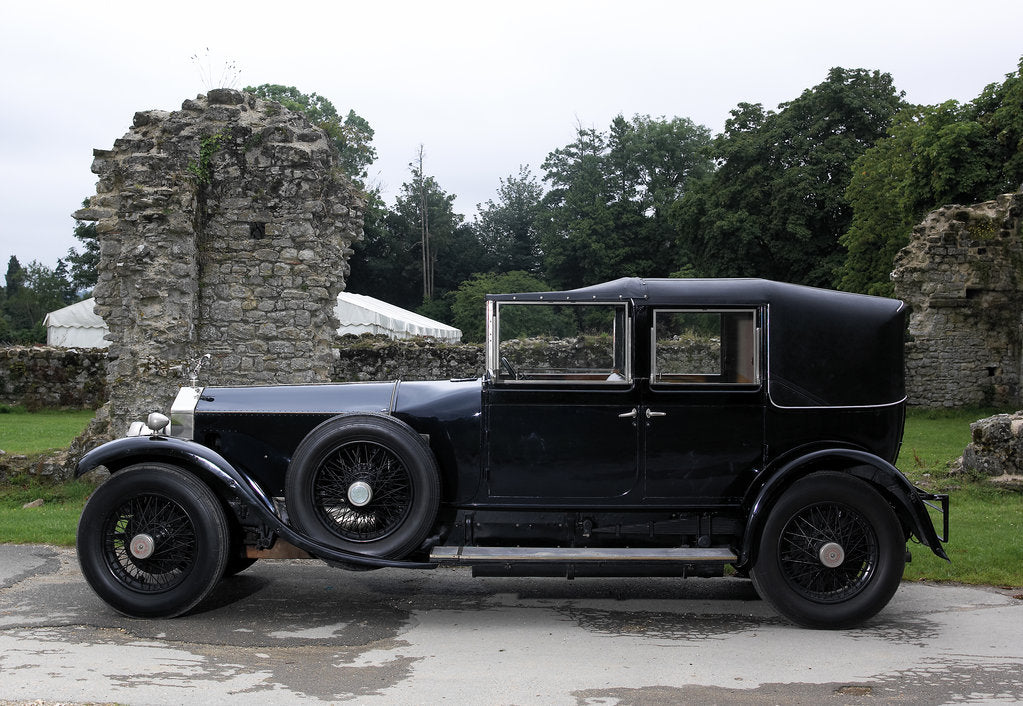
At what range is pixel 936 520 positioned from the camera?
8508 millimetres

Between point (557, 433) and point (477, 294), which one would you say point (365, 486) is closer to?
point (557, 433)

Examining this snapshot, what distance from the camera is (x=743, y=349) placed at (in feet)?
19.8

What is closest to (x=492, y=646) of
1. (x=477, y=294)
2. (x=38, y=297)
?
(x=477, y=294)

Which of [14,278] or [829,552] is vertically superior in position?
[14,278]

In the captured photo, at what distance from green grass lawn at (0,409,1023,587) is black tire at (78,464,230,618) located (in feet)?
7.86

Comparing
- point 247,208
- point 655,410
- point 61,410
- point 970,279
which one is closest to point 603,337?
point 655,410

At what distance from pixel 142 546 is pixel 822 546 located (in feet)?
14.1

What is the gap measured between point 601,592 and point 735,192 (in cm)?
3412

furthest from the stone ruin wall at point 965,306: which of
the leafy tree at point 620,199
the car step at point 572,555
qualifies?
the leafy tree at point 620,199

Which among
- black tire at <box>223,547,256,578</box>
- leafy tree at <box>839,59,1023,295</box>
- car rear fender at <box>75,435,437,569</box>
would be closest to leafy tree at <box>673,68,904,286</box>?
leafy tree at <box>839,59,1023,295</box>

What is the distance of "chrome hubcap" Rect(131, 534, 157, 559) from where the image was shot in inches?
222

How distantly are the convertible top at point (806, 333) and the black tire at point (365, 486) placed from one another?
1.16 m

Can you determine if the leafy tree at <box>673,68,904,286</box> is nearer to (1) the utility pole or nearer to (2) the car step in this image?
(1) the utility pole

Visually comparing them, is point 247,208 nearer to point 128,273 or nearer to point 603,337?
point 128,273
